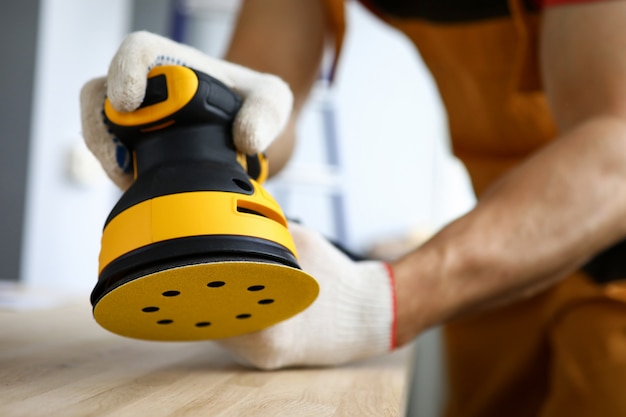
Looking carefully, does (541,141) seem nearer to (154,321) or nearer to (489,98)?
(489,98)

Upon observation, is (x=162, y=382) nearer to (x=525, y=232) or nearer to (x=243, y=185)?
(x=243, y=185)

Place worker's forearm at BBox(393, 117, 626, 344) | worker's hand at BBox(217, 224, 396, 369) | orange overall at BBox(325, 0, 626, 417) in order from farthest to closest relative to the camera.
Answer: orange overall at BBox(325, 0, 626, 417)
worker's forearm at BBox(393, 117, 626, 344)
worker's hand at BBox(217, 224, 396, 369)

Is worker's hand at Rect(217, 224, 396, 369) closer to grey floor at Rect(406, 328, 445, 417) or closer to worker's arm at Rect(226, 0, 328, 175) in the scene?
worker's arm at Rect(226, 0, 328, 175)

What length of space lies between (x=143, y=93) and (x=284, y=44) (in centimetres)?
68

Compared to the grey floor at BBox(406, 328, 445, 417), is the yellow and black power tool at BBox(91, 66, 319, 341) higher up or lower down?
higher up

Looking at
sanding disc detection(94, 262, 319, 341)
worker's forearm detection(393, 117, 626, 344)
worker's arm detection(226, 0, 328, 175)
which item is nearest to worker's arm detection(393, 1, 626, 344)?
worker's forearm detection(393, 117, 626, 344)

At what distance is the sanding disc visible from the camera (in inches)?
16.8

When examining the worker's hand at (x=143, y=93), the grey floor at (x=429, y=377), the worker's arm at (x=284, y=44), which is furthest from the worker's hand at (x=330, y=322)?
the grey floor at (x=429, y=377)

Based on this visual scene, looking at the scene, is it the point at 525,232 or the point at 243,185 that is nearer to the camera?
the point at 243,185

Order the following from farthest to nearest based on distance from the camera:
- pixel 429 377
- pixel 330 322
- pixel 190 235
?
pixel 429 377, pixel 330 322, pixel 190 235

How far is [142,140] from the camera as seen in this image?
54cm

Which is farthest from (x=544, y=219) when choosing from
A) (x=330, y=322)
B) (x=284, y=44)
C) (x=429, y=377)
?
(x=429, y=377)

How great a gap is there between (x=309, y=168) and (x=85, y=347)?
258cm

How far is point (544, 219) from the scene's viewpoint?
0.72 meters
